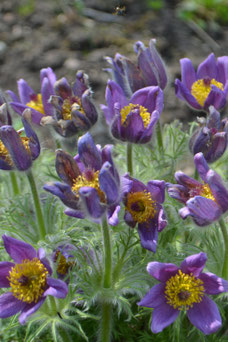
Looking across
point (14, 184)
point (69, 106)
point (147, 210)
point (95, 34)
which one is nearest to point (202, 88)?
point (69, 106)

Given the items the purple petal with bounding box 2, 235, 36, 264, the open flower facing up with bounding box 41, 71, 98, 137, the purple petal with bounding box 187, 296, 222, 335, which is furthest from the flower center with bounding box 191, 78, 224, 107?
the purple petal with bounding box 2, 235, 36, 264

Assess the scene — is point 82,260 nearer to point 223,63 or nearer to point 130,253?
point 130,253

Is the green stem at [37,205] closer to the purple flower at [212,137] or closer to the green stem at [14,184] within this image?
the green stem at [14,184]

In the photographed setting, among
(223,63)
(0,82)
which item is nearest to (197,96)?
(223,63)

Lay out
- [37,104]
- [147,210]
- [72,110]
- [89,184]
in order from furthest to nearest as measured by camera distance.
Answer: [37,104] < [72,110] < [147,210] < [89,184]

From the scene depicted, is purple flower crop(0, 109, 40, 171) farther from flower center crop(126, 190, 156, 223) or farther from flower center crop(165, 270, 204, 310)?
flower center crop(165, 270, 204, 310)

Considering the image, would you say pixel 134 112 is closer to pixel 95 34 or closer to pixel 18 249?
pixel 18 249
